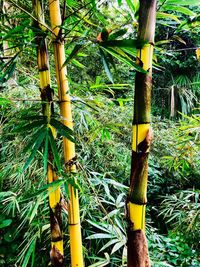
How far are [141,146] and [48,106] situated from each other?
7.8 inches

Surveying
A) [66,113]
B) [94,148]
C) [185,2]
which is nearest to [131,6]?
[185,2]

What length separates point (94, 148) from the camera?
1518 millimetres

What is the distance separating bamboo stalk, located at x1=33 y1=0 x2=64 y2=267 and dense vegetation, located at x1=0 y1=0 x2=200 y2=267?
0.06 feet

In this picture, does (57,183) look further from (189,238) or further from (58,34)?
(189,238)

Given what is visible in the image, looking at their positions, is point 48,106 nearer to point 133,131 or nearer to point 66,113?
point 66,113

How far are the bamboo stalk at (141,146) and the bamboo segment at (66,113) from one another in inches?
6.0

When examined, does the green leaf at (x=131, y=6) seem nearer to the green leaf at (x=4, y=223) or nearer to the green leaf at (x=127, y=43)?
the green leaf at (x=127, y=43)

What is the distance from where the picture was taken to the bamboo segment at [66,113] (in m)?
0.51

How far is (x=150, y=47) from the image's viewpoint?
39 centimetres

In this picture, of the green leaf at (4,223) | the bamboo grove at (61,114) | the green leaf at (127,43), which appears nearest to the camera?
the green leaf at (127,43)

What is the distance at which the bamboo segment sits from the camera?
0.51 metres

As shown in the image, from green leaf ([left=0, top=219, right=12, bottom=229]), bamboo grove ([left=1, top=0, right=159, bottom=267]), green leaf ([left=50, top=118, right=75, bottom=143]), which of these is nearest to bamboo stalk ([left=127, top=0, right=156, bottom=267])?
bamboo grove ([left=1, top=0, right=159, bottom=267])

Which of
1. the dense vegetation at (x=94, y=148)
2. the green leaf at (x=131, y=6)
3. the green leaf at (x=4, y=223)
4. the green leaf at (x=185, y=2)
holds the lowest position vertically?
the green leaf at (x=4, y=223)

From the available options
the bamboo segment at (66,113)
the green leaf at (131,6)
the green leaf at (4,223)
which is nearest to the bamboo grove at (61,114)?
the bamboo segment at (66,113)
